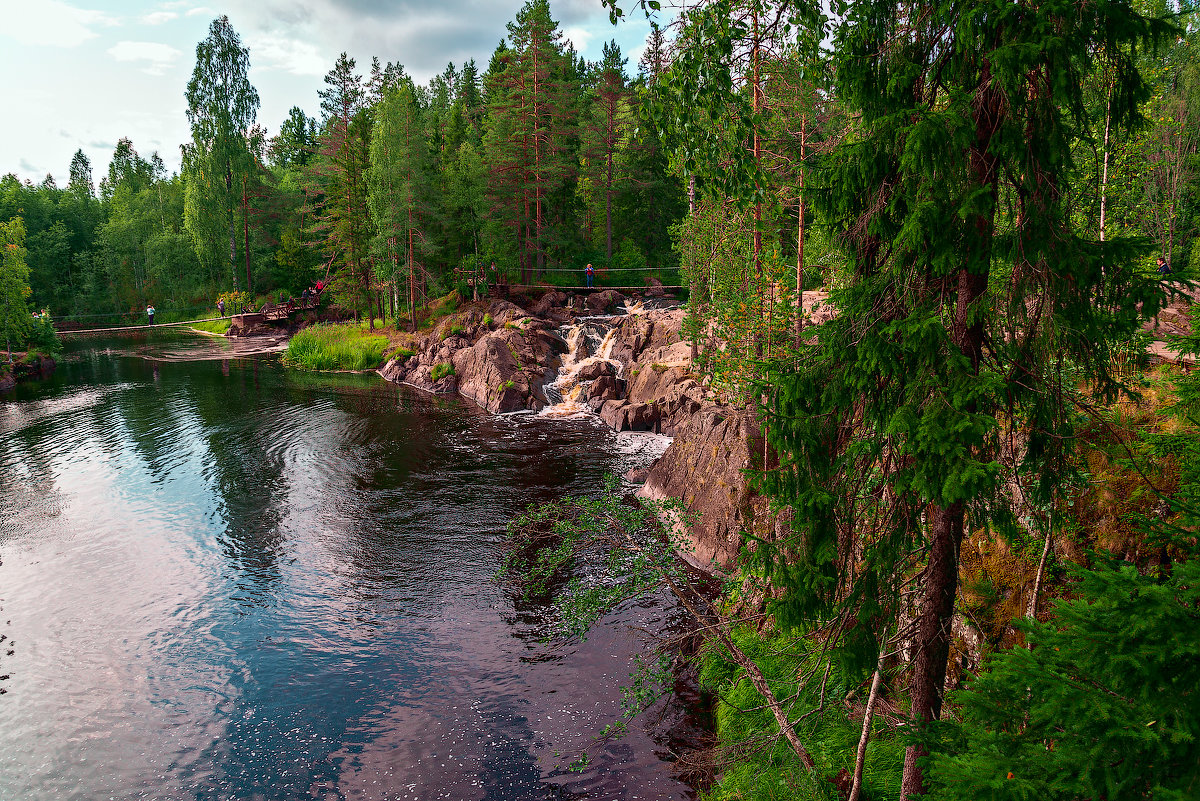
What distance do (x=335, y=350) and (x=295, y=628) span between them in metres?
29.9

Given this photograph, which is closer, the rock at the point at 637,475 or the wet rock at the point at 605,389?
the rock at the point at 637,475

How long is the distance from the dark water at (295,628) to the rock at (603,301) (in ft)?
54.7

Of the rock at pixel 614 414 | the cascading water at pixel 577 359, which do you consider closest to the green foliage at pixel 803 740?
the rock at pixel 614 414

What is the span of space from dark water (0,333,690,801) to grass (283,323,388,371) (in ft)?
49.9

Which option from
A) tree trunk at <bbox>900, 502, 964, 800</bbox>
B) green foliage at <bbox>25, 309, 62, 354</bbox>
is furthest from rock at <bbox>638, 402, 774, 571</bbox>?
green foliage at <bbox>25, 309, 62, 354</bbox>

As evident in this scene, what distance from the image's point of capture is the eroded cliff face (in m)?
14.3

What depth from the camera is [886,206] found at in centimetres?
526

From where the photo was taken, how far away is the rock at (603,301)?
1575 inches

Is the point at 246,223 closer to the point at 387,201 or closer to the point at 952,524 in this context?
the point at 387,201

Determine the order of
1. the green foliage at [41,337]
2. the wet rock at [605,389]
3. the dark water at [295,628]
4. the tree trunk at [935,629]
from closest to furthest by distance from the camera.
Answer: the tree trunk at [935,629]
the dark water at [295,628]
the wet rock at [605,389]
the green foliage at [41,337]

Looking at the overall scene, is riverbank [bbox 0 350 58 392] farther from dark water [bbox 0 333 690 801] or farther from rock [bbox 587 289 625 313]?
rock [bbox 587 289 625 313]

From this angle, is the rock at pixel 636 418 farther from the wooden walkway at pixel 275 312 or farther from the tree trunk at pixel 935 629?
the wooden walkway at pixel 275 312

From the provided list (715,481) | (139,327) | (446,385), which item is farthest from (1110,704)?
(139,327)

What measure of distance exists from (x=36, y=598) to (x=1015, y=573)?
17.7m
